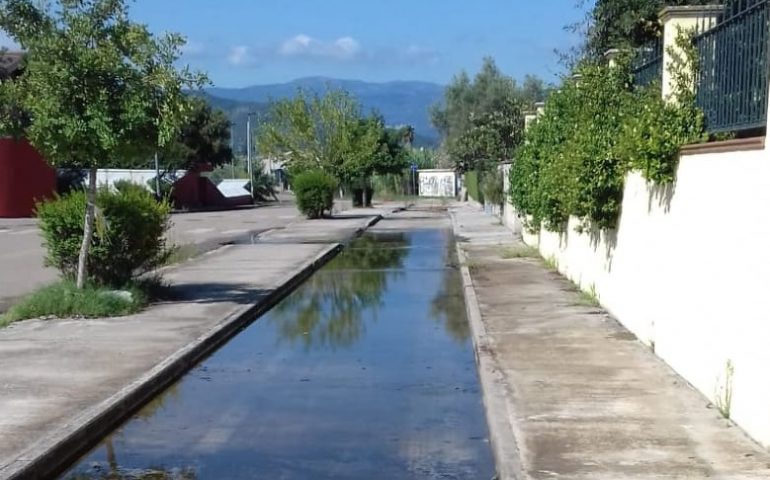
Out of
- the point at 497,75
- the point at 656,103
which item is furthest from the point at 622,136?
the point at 497,75

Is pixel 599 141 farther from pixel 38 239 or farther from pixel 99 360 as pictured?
pixel 38 239

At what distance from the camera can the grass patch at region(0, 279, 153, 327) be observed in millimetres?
14344

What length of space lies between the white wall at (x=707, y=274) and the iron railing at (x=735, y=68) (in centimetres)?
44

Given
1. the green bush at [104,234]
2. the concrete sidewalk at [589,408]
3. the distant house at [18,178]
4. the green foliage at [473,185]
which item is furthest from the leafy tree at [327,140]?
the concrete sidewalk at [589,408]

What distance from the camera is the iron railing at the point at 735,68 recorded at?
28.2ft

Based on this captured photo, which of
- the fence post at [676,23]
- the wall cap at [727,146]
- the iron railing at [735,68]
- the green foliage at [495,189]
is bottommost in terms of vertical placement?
the green foliage at [495,189]

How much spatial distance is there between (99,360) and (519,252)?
1508 centimetres

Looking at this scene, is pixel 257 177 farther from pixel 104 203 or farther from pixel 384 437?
pixel 384 437

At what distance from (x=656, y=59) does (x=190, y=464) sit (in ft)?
25.9

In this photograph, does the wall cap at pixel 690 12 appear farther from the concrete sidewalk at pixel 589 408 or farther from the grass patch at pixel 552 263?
the grass patch at pixel 552 263

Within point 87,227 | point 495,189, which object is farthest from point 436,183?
point 87,227

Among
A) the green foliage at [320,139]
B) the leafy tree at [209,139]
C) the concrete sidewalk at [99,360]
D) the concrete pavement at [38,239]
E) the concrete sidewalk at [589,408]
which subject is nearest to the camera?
the concrete sidewalk at [589,408]

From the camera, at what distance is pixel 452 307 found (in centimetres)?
1673

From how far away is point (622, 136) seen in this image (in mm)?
12039
